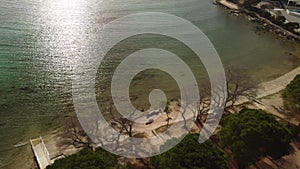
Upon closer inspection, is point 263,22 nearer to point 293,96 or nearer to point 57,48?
point 293,96

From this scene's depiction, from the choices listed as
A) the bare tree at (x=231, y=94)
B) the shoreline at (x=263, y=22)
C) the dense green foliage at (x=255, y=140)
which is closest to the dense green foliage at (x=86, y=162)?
the dense green foliage at (x=255, y=140)

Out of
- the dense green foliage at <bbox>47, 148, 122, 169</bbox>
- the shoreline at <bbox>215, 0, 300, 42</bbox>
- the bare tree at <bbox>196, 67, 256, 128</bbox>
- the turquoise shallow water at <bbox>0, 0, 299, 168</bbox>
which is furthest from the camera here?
the shoreline at <bbox>215, 0, 300, 42</bbox>

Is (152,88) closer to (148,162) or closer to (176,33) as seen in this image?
(148,162)

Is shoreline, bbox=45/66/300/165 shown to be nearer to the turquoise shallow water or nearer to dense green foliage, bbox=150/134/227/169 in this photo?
the turquoise shallow water

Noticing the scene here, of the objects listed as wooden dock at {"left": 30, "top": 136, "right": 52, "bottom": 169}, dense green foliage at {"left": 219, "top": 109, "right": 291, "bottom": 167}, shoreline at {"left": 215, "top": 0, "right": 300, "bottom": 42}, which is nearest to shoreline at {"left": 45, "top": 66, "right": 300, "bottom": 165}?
wooden dock at {"left": 30, "top": 136, "right": 52, "bottom": 169}

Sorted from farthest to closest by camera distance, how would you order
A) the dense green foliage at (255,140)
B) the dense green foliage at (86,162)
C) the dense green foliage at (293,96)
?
the dense green foliage at (293,96) < the dense green foliage at (255,140) < the dense green foliage at (86,162)

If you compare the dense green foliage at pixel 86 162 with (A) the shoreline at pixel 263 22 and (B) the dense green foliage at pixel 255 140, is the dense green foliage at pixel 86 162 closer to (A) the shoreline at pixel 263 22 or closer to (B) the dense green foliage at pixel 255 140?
(B) the dense green foliage at pixel 255 140
